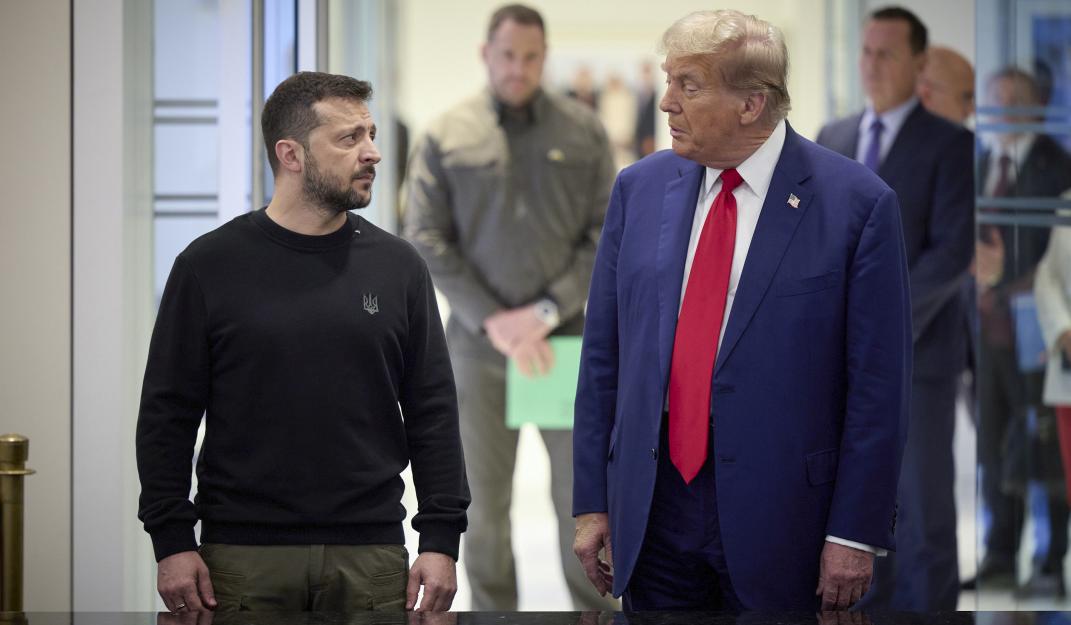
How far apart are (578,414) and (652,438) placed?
8.9 inches

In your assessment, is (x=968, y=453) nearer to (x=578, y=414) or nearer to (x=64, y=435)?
(x=578, y=414)

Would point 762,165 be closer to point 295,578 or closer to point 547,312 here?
point 295,578

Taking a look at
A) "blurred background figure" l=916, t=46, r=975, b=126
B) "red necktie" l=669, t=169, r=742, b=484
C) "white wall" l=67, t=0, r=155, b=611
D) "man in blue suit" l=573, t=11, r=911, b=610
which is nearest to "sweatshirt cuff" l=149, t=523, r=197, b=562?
"man in blue suit" l=573, t=11, r=911, b=610

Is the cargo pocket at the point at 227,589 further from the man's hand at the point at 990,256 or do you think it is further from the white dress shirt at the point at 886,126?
the white dress shirt at the point at 886,126

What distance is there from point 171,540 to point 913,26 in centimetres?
323

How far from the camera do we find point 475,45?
4.60 m

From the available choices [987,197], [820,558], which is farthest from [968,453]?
[820,558]

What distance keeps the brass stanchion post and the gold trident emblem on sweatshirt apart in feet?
2.77

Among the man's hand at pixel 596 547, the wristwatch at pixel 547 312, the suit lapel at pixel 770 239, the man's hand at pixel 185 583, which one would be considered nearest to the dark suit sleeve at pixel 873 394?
the suit lapel at pixel 770 239

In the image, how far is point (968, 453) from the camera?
4355 mm

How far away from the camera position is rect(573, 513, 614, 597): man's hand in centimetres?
226

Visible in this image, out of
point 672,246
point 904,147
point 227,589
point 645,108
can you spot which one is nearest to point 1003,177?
point 904,147

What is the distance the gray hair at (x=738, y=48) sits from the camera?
2133 mm

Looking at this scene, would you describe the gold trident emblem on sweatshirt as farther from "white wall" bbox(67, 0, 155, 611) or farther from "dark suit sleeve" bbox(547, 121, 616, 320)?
"dark suit sleeve" bbox(547, 121, 616, 320)
